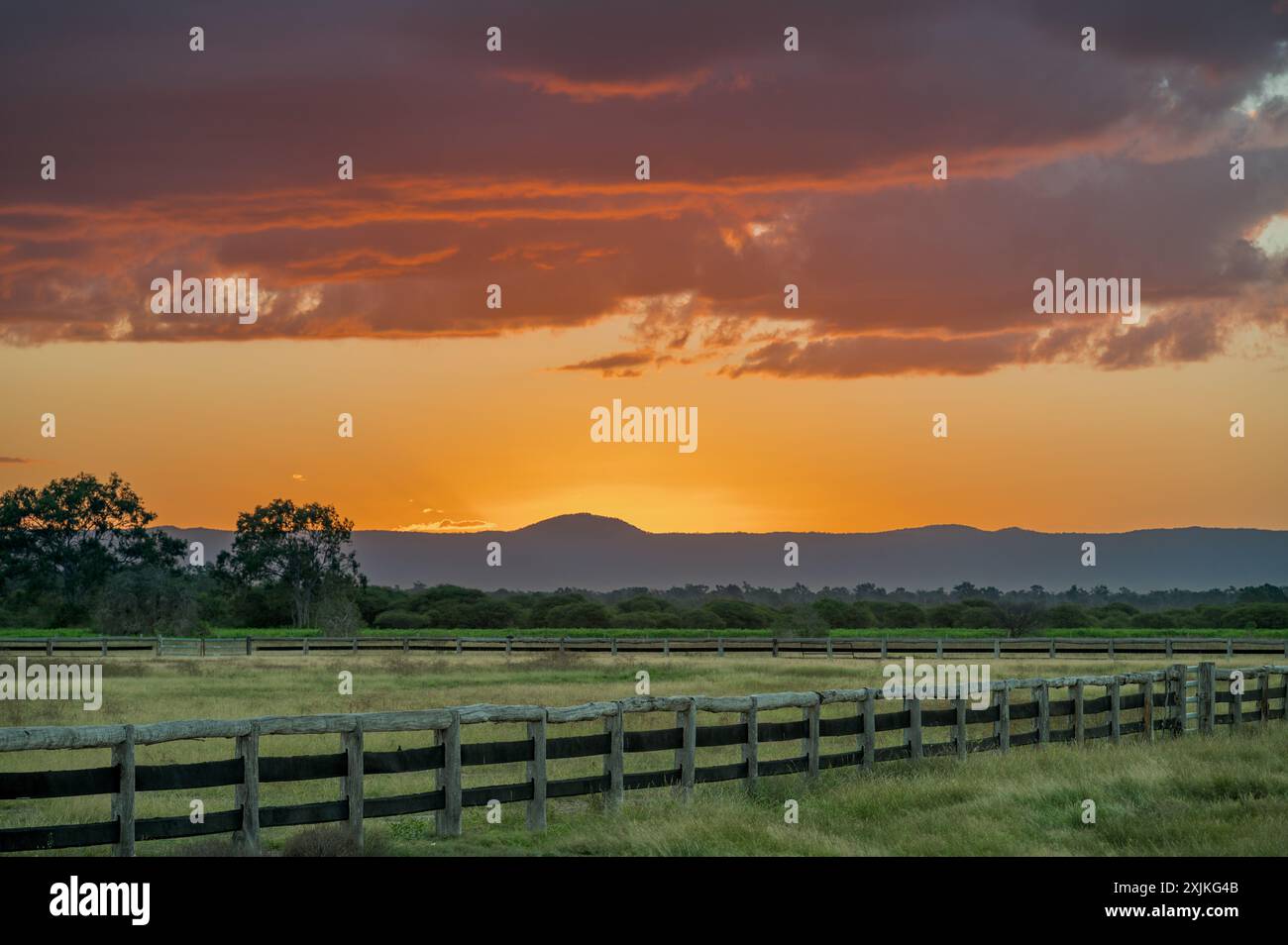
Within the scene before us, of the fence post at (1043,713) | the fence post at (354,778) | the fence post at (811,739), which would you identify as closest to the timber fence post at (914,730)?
the fence post at (811,739)

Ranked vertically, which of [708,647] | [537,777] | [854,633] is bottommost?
[854,633]

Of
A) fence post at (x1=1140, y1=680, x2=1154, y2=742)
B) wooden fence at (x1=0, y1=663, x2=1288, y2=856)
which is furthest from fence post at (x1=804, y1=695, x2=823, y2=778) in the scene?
fence post at (x1=1140, y1=680, x2=1154, y2=742)

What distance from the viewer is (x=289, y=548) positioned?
418 ft

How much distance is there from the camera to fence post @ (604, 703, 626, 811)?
15.7 metres

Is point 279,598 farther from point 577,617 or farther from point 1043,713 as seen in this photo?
point 1043,713

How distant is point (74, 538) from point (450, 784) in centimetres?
13110

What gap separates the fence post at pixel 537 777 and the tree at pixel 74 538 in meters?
122

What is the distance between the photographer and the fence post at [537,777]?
1496 cm

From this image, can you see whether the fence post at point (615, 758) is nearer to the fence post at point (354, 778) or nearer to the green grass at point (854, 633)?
the fence post at point (354, 778)

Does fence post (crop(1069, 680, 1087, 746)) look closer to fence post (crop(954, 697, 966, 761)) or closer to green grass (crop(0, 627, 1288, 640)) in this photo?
fence post (crop(954, 697, 966, 761))

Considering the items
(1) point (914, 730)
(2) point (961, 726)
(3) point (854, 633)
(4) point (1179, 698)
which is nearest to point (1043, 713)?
(2) point (961, 726)
